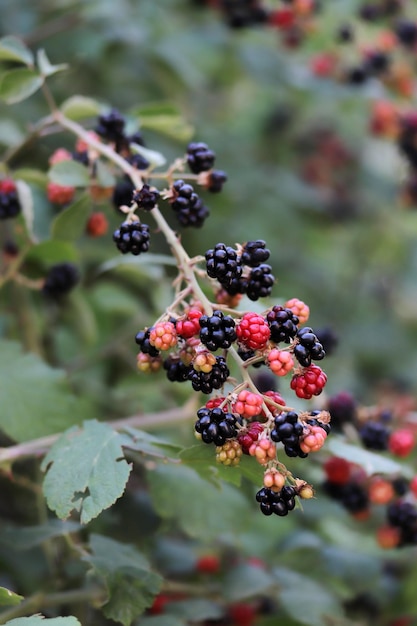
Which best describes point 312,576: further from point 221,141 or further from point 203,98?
point 203,98

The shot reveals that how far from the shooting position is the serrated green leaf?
8.48 ft

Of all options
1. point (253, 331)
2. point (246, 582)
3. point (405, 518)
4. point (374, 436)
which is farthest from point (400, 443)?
point (253, 331)

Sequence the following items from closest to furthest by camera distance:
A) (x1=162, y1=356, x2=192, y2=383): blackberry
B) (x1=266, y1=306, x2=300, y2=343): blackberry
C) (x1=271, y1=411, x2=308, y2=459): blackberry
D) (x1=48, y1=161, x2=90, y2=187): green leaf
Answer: (x1=271, y1=411, x2=308, y2=459): blackberry, (x1=266, y1=306, x2=300, y2=343): blackberry, (x1=162, y1=356, x2=192, y2=383): blackberry, (x1=48, y1=161, x2=90, y2=187): green leaf

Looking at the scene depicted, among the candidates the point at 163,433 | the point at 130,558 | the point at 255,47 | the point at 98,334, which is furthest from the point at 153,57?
the point at 130,558

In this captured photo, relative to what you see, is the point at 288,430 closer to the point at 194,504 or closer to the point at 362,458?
the point at 362,458

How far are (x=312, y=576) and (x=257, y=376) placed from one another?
0.99 metres

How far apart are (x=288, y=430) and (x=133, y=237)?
641mm

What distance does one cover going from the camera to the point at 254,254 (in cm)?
190

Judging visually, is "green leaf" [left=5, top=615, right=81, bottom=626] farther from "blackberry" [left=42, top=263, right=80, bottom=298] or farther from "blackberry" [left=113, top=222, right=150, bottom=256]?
"blackberry" [left=42, top=263, right=80, bottom=298]

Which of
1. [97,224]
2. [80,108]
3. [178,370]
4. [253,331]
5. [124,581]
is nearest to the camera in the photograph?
[253,331]

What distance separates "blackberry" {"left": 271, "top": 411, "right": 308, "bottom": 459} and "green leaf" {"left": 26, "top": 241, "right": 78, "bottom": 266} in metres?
1.19

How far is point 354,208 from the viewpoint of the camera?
18.4ft

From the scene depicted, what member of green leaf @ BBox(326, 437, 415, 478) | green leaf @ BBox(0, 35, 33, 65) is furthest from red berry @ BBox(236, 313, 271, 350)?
green leaf @ BBox(0, 35, 33, 65)

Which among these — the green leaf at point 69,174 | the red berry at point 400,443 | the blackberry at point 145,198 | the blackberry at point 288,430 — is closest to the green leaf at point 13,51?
the green leaf at point 69,174
